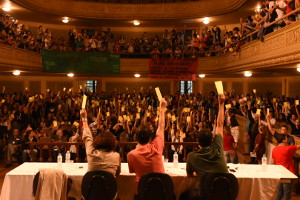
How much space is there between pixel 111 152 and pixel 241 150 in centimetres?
993

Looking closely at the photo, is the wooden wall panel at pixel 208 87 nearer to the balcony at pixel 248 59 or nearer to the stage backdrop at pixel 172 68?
the balcony at pixel 248 59

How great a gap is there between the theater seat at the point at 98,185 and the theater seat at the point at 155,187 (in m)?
0.40

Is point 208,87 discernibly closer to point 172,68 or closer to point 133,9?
point 133,9

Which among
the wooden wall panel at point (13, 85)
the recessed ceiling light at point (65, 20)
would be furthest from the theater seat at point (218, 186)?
the wooden wall panel at point (13, 85)

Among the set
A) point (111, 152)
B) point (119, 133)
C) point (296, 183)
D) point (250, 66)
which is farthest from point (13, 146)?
point (250, 66)

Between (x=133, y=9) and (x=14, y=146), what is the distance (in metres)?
15.0

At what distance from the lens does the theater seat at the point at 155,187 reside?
183 inches

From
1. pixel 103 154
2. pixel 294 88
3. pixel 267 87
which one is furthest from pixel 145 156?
pixel 267 87

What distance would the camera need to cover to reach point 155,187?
4.64m

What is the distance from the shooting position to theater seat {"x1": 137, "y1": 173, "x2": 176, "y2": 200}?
183 inches

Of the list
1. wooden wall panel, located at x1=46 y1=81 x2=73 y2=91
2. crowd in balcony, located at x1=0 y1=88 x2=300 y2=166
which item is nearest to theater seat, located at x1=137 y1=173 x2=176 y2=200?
crowd in balcony, located at x1=0 y1=88 x2=300 y2=166

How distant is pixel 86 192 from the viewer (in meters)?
4.70

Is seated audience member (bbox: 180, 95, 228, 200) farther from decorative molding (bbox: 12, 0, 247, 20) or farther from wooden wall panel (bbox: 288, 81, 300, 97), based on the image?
decorative molding (bbox: 12, 0, 247, 20)

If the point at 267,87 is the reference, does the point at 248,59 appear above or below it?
above
